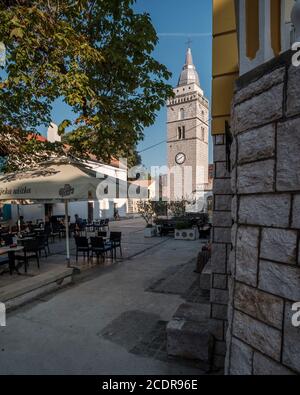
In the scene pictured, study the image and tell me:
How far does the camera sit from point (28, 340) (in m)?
3.63

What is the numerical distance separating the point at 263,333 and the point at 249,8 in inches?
96.0

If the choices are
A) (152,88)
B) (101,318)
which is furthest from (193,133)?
(101,318)

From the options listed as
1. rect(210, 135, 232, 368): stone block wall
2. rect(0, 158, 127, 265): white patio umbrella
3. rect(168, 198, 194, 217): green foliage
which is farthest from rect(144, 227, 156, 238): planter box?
rect(210, 135, 232, 368): stone block wall

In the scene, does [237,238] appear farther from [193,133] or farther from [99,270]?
[193,133]

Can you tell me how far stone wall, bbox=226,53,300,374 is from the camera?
5.04 ft

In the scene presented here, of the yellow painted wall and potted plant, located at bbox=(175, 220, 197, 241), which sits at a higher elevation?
the yellow painted wall

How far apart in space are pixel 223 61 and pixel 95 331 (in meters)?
4.13

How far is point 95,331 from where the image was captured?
152 inches

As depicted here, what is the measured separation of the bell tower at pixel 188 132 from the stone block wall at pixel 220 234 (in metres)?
32.8

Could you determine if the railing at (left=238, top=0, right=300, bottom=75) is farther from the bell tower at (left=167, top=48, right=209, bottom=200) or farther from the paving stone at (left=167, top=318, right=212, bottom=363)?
the bell tower at (left=167, top=48, right=209, bottom=200)

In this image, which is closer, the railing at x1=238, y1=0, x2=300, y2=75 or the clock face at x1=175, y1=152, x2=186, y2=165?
the railing at x1=238, y1=0, x2=300, y2=75

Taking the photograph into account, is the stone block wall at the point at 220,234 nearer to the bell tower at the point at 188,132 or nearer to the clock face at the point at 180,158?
the bell tower at the point at 188,132

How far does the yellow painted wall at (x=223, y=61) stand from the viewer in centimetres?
326

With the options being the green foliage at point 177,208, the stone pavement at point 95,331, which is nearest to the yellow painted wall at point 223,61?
the stone pavement at point 95,331
